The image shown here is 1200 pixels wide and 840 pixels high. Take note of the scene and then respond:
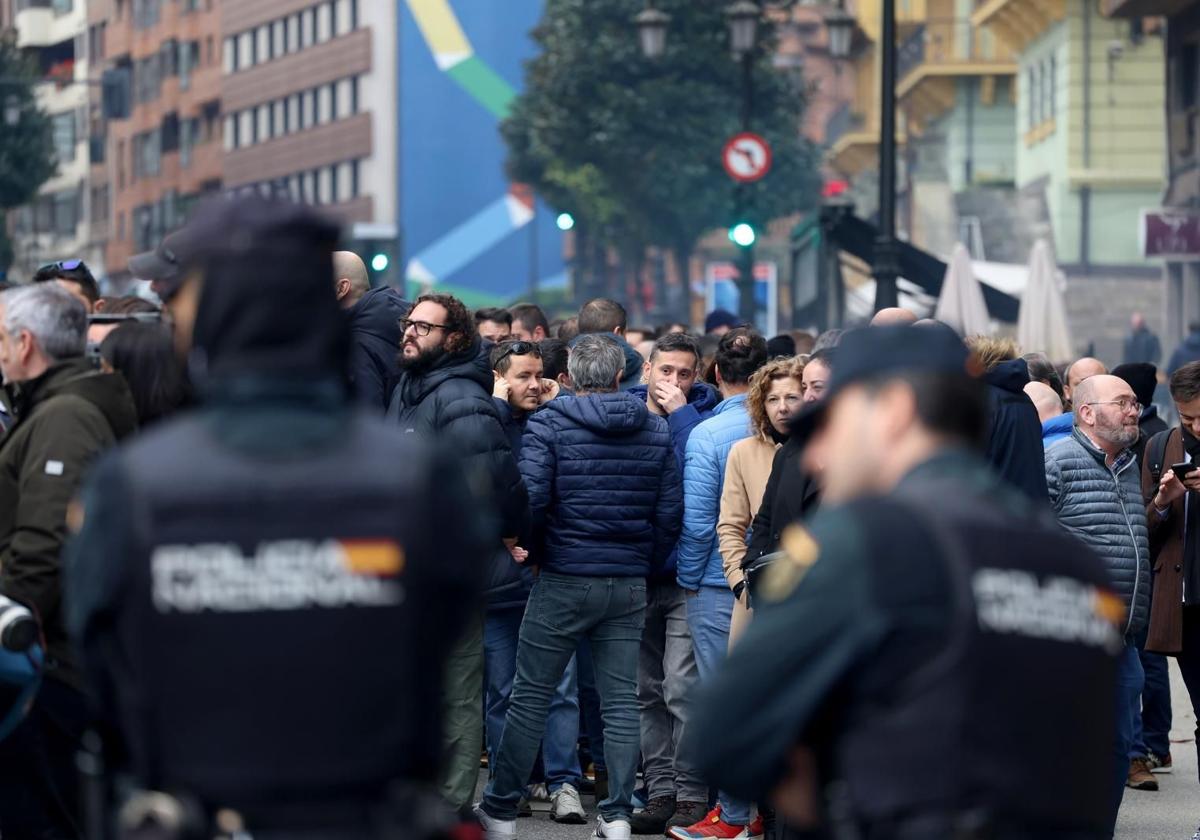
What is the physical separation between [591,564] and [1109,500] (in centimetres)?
200

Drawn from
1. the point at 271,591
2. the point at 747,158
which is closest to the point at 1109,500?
the point at 271,591

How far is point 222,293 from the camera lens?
3939 millimetres

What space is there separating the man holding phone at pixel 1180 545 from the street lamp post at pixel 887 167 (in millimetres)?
10248

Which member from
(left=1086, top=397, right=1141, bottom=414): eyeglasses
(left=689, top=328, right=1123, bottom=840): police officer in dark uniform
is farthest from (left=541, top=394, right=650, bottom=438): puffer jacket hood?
(left=689, top=328, right=1123, bottom=840): police officer in dark uniform

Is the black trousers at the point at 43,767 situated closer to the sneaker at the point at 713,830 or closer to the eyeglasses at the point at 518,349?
the sneaker at the point at 713,830

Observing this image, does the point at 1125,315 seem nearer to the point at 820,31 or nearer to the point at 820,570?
the point at 820,570

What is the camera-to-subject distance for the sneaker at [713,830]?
9.48m

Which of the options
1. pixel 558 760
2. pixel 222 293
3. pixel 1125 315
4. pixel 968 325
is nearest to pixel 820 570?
pixel 222 293

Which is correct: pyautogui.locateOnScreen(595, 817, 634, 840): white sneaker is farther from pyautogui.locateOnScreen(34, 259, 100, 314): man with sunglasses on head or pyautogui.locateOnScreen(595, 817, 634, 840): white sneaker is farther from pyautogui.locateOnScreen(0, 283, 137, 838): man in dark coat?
pyautogui.locateOnScreen(0, 283, 137, 838): man in dark coat

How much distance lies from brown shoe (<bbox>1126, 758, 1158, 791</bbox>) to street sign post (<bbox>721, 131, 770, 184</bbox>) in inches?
569

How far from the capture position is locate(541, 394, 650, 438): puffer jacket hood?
9086 mm

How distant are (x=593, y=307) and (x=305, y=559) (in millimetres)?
8057

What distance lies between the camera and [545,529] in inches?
362

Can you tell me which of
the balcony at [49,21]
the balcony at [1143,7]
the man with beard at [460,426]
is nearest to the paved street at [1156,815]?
the man with beard at [460,426]
